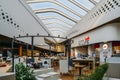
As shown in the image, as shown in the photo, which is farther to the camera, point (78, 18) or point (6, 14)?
point (78, 18)

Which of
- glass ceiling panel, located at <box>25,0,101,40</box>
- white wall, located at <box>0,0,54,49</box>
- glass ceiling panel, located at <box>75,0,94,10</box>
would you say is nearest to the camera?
white wall, located at <box>0,0,54,49</box>

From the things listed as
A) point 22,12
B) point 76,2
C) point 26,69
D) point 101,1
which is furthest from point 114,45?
point 26,69

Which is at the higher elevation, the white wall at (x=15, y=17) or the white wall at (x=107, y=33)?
the white wall at (x=15, y=17)

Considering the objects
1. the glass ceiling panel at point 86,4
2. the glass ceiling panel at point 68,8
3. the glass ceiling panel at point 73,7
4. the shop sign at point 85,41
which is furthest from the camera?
the shop sign at point 85,41

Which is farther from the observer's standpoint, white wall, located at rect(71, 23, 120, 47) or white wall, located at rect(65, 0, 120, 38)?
white wall, located at rect(71, 23, 120, 47)

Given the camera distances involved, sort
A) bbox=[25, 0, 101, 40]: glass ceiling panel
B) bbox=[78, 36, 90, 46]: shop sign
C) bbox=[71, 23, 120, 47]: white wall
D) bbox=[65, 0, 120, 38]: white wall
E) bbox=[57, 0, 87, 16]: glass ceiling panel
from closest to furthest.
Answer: bbox=[65, 0, 120, 38]: white wall < bbox=[71, 23, 120, 47]: white wall < bbox=[25, 0, 101, 40]: glass ceiling panel < bbox=[57, 0, 87, 16]: glass ceiling panel < bbox=[78, 36, 90, 46]: shop sign

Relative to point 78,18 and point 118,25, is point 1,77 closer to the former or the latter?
point 118,25

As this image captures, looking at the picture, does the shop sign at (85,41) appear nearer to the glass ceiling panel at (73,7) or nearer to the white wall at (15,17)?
the glass ceiling panel at (73,7)

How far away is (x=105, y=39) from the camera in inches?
695

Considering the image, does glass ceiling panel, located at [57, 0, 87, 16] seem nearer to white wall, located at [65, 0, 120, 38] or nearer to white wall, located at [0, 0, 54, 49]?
white wall, located at [65, 0, 120, 38]

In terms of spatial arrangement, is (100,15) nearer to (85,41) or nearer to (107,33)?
(107,33)

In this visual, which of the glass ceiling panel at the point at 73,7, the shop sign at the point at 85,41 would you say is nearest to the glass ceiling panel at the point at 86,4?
the glass ceiling panel at the point at 73,7

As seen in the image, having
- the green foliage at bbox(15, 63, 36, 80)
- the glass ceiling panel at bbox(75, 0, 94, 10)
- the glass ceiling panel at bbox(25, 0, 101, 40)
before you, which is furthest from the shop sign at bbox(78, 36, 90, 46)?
the green foliage at bbox(15, 63, 36, 80)

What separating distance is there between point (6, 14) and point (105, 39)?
25.9 feet
